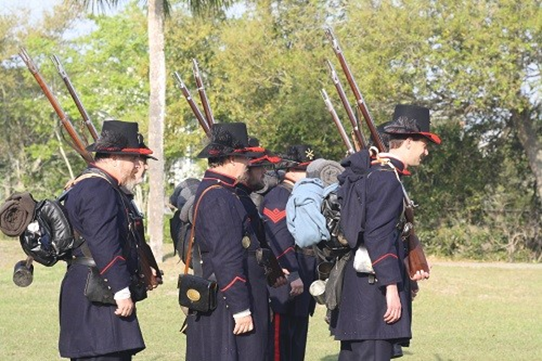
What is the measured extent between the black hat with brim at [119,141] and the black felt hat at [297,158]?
2784mm

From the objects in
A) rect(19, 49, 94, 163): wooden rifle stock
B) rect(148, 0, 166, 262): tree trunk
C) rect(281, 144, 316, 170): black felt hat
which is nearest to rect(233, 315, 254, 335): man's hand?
rect(19, 49, 94, 163): wooden rifle stock

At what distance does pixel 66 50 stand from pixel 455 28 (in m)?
28.3

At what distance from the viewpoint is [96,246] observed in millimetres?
6785

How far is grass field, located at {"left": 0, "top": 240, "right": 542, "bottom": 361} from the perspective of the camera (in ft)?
39.5

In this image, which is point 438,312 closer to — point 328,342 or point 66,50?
point 328,342

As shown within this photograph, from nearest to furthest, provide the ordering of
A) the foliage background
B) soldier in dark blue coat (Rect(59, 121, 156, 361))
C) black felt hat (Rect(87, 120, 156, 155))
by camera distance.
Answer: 1. soldier in dark blue coat (Rect(59, 121, 156, 361))
2. black felt hat (Rect(87, 120, 156, 155))
3. the foliage background

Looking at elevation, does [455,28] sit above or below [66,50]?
below

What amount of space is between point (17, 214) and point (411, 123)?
252 centimetres

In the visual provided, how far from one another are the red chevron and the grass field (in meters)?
2.57

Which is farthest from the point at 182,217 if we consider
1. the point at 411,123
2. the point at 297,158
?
the point at 411,123

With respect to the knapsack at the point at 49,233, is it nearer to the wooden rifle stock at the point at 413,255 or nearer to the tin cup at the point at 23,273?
the tin cup at the point at 23,273

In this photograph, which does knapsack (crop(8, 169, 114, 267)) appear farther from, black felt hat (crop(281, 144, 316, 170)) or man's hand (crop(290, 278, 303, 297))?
black felt hat (crop(281, 144, 316, 170))

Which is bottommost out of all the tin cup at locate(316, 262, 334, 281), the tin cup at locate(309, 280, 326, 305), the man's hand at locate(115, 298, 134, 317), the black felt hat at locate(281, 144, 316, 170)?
the tin cup at locate(309, 280, 326, 305)

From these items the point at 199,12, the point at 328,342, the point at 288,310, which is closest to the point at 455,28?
the point at 199,12
